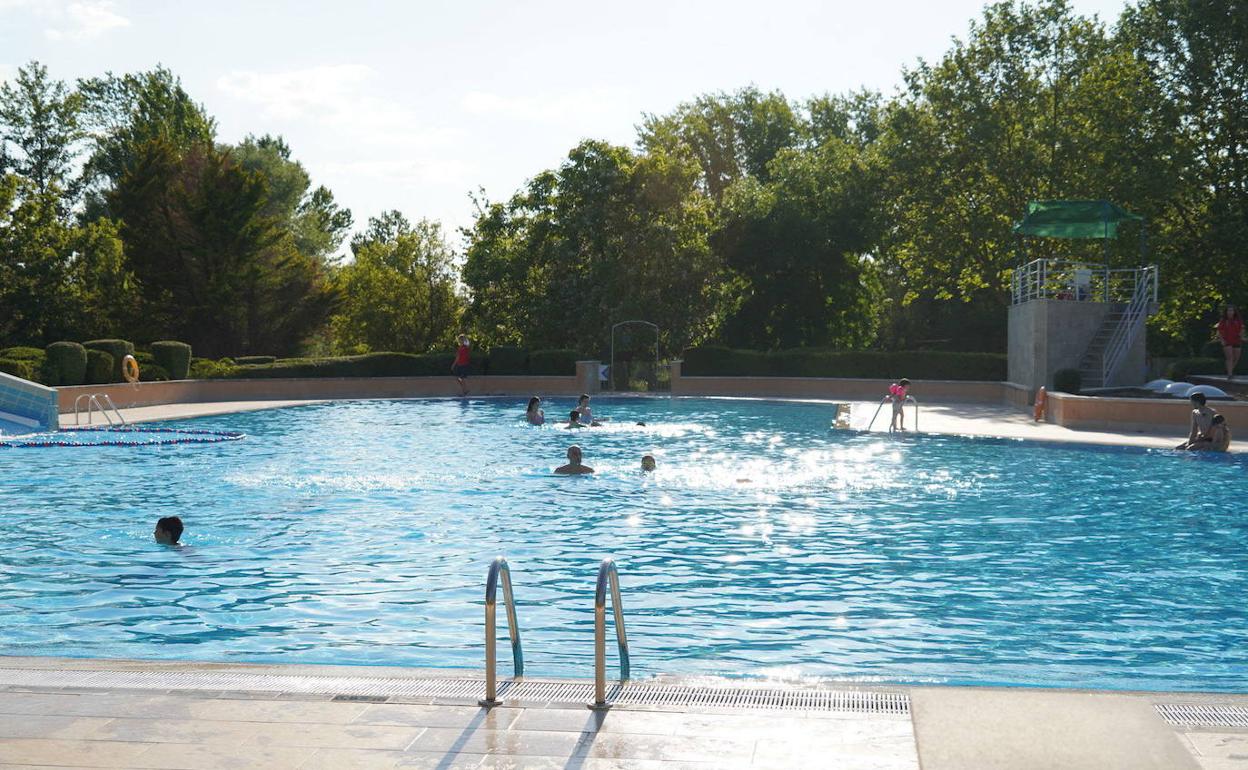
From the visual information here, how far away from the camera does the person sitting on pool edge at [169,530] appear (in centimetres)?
1336

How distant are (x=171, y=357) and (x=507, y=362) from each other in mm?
11918

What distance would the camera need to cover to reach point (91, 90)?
7138 cm

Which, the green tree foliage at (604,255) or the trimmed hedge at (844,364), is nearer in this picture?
the trimmed hedge at (844,364)

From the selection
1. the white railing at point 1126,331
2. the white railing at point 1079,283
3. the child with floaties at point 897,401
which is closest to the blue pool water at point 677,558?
the child with floaties at point 897,401

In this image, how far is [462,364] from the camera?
133 feet

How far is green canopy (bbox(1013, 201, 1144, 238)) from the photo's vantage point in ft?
105

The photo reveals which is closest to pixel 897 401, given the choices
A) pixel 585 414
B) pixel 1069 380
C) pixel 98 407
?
pixel 1069 380

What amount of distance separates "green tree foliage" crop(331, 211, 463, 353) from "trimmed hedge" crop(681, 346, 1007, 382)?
18952 millimetres

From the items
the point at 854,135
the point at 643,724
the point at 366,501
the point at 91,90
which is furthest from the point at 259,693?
the point at 91,90

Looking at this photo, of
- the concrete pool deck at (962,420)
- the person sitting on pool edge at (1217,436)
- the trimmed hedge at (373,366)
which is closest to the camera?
the person sitting on pool edge at (1217,436)

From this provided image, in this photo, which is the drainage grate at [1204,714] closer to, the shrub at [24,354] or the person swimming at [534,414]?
the person swimming at [534,414]

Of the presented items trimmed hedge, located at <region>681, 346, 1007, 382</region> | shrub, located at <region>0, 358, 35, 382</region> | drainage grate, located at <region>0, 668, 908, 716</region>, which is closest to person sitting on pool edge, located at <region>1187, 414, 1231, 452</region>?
drainage grate, located at <region>0, 668, 908, 716</region>

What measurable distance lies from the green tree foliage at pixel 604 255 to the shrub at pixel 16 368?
2018 centimetres

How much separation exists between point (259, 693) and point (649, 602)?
501 centimetres
